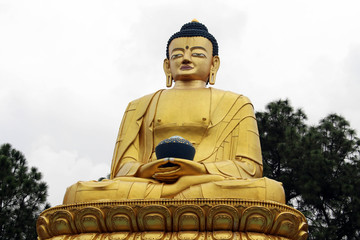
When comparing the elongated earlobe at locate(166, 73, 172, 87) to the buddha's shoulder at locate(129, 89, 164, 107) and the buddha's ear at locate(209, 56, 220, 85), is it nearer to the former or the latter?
the buddha's shoulder at locate(129, 89, 164, 107)

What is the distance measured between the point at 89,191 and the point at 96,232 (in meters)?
0.50

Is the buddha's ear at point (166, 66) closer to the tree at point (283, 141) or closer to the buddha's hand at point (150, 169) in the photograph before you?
the buddha's hand at point (150, 169)

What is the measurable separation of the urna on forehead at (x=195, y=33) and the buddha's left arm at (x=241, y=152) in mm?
1097

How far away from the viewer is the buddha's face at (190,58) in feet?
25.2

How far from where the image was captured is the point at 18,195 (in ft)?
33.7

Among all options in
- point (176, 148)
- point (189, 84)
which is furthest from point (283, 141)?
point (176, 148)

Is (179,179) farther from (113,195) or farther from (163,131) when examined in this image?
(163,131)

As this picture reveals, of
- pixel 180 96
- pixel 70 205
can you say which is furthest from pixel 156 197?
pixel 180 96

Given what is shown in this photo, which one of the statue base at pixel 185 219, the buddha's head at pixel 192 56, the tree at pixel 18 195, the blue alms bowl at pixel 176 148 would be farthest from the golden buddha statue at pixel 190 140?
the tree at pixel 18 195

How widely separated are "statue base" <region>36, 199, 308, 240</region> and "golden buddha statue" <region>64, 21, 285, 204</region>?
1.05 ft

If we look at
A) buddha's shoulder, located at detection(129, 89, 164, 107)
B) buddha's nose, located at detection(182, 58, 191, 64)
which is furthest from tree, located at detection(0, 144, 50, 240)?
buddha's nose, located at detection(182, 58, 191, 64)

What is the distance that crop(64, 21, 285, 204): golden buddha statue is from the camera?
589cm

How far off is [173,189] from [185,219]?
0.59 m

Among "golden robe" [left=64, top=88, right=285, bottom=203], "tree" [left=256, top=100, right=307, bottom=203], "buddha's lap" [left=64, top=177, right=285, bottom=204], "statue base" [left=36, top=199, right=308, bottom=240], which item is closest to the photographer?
"statue base" [left=36, top=199, right=308, bottom=240]
